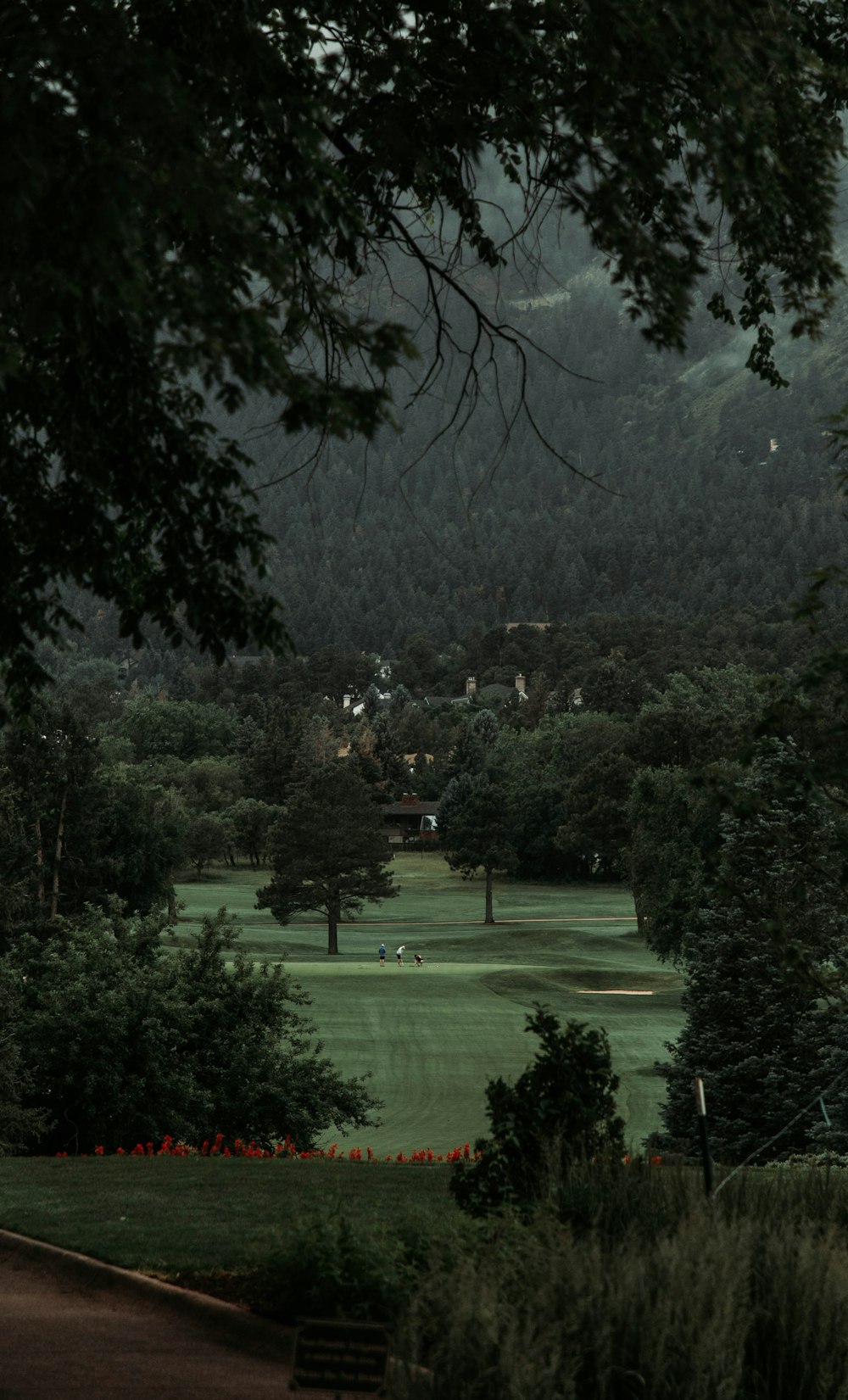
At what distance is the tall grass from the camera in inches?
229

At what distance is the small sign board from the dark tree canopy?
3202 mm

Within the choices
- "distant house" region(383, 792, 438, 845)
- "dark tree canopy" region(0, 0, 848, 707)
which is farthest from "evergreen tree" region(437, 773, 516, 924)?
"dark tree canopy" region(0, 0, 848, 707)

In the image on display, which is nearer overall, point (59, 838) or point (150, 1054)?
point (150, 1054)

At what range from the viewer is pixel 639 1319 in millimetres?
6363

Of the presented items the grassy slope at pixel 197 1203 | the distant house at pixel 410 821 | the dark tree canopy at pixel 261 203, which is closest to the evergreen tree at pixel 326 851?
the grassy slope at pixel 197 1203

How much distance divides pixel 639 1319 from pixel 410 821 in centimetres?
12033

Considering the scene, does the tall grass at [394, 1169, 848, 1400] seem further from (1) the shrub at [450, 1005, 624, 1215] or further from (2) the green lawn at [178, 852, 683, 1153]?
(2) the green lawn at [178, 852, 683, 1153]

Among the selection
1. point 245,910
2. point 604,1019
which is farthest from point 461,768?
point 604,1019

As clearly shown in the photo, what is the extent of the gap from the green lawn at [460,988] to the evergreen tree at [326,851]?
247cm

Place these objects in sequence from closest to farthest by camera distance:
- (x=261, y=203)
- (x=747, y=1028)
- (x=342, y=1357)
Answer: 1. (x=342, y=1357)
2. (x=261, y=203)
3. (x=747, y=1028)

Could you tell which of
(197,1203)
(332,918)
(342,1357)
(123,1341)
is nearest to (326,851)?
(332,918)

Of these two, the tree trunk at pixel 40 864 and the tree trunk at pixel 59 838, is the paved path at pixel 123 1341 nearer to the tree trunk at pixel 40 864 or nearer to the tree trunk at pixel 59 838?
the tree trunk at pixel 40 864

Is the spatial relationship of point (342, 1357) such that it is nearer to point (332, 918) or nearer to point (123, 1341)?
point (123, 1341)

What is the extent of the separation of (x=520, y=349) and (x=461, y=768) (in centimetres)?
11265
